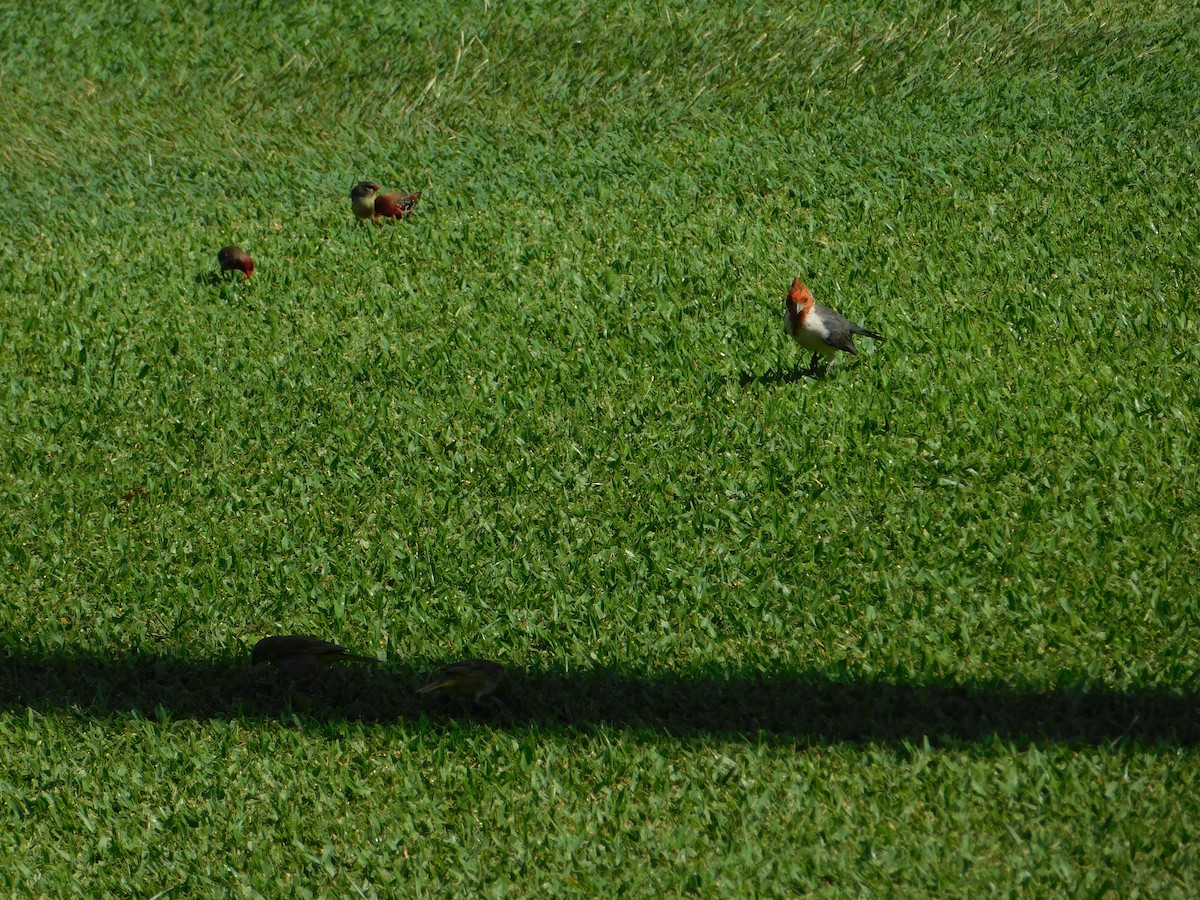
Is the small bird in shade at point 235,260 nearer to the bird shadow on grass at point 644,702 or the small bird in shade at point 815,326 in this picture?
the bird shadow on grass at point 644,702

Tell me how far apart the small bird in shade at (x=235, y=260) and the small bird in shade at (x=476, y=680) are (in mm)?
5123

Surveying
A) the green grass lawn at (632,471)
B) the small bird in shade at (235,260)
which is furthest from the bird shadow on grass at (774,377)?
the small bird in shade at (235,260)

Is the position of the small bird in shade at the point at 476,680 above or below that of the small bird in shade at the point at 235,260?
below

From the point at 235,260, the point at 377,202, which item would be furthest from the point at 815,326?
the point at 235,260

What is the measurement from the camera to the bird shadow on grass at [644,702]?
487cm

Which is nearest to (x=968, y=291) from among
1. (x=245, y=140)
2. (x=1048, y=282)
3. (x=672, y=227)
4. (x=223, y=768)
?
(x=1048, y=282)

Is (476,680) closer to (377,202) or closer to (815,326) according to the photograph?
(815,326)

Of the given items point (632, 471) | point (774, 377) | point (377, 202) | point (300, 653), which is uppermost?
point (377, 202)

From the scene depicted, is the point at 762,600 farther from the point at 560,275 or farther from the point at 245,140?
the point at 245,140

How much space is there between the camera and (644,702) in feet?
17.7

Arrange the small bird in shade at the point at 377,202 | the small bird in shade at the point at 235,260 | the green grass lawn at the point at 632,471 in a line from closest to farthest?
the green grass lawn at the point at 632,471, the small bird in shade at the point at 235,260, the small bird in shade at the point at 377,202

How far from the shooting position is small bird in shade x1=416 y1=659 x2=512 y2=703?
215 inches

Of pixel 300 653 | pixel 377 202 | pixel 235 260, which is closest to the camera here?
pixel 300 653

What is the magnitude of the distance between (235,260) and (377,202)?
1.28 meters
